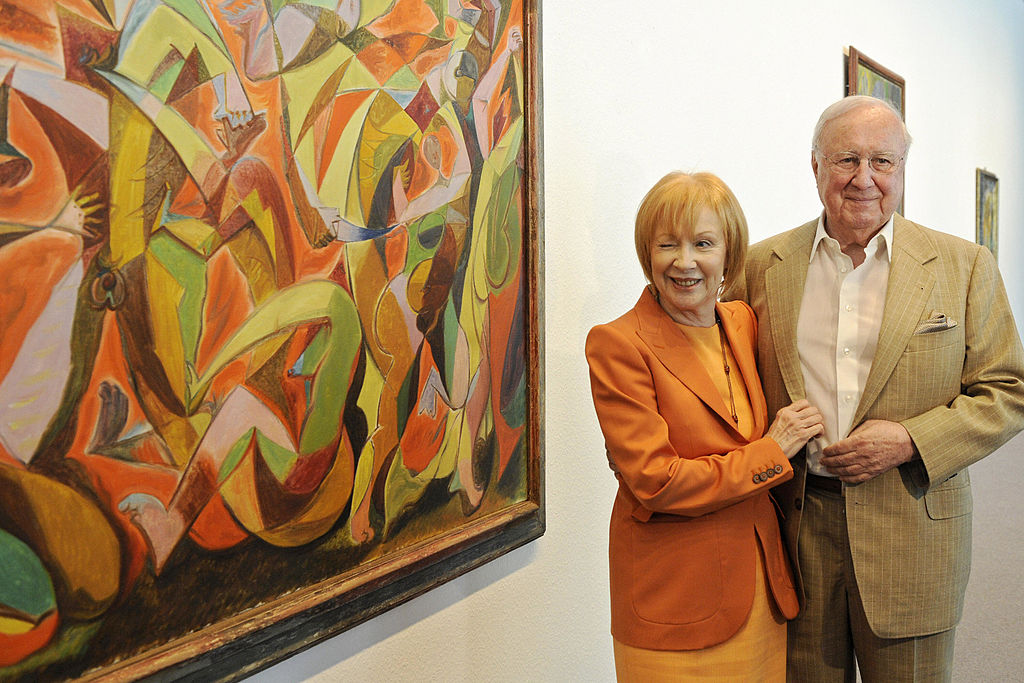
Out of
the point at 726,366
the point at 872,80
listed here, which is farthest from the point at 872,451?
the point at 872,80

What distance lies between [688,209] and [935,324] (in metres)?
0.69

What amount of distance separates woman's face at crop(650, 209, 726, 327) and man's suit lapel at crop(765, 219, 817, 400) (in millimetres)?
301

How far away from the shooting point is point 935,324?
190 centimetres

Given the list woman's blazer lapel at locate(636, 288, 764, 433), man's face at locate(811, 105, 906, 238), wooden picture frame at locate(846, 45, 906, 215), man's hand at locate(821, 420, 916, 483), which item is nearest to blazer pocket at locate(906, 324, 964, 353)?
man's hand at locate(821, 420, 916, 483)

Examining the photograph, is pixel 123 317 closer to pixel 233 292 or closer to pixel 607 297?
pixel 233 292

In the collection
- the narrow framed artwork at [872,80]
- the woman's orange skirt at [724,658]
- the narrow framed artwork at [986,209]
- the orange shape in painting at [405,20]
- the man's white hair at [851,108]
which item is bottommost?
the woman's orange skirt at [724,658]

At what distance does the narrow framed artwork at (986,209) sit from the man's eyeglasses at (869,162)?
5876 millimetres

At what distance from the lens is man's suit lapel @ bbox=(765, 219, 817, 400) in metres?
2.01

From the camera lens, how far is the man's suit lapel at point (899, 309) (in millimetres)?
1908

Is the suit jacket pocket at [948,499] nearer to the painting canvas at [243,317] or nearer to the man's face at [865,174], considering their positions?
the man's face at [865,174]

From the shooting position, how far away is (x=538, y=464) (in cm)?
227

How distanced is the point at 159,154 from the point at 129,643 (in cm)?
77

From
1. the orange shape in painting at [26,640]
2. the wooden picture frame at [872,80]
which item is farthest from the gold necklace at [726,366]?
the wooden picture frame at [872,80]

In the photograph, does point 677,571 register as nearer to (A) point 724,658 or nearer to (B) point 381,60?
(A) point 724,658
